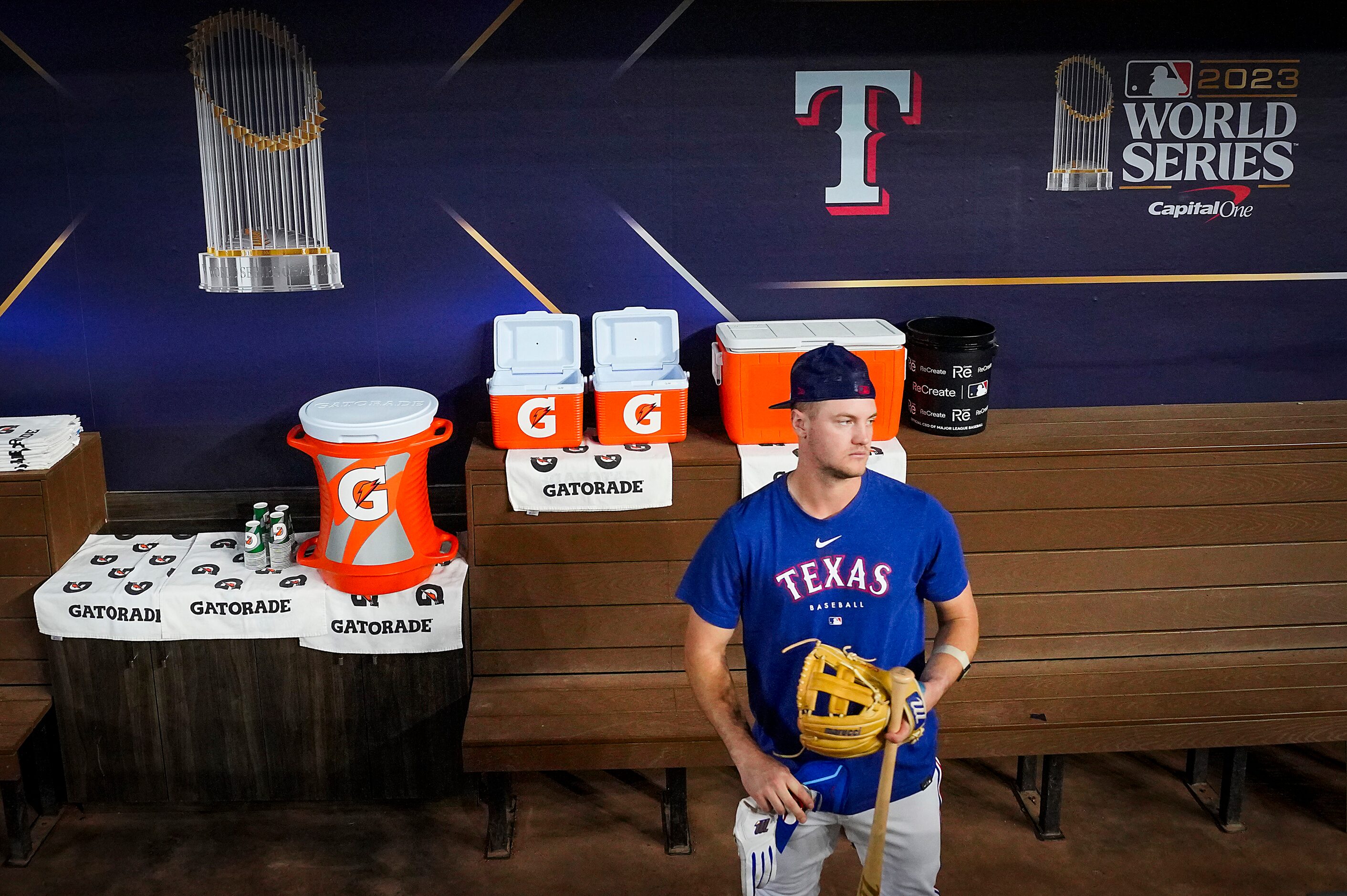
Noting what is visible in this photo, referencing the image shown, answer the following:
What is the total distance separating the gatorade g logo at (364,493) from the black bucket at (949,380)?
6.36ft

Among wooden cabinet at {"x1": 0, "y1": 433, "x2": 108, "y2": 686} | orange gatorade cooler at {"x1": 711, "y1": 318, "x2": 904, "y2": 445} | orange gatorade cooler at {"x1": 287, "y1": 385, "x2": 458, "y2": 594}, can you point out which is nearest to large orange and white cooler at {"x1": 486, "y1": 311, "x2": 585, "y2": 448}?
orange gatorade cooler at {"x1": 287, "y1": 385, "x2": 458, "y2": 594}

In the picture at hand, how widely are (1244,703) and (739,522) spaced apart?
2.50 meters

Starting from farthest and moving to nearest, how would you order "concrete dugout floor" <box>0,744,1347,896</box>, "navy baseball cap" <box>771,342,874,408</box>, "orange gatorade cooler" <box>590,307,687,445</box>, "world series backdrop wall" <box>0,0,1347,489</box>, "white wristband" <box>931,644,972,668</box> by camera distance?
"world series backdrop wall" <box>0,0,1347,489</box> → "orange gatorade cooler" <box>590,307,687,445</box> → "concrete dugout floor" <box>0,744,1347,896</box> → "white wristband" <box>931,644,972,668</box> → "navy baseball cap" <box>771,342,874,408</box>

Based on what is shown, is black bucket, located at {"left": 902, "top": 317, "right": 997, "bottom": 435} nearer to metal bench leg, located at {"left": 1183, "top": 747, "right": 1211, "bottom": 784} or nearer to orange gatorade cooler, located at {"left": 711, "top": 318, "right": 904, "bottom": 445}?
orange gatorade cooler, located at {"left": 711, "top": 318, "right": 904, "bottom": 445}

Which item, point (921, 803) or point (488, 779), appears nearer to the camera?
point (921, 803)

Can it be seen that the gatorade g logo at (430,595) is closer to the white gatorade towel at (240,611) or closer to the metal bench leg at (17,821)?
the white gatorade towel at (240,611)

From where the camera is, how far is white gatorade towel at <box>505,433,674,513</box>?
429 centimetres

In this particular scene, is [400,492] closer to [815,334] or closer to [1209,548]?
[815,334]

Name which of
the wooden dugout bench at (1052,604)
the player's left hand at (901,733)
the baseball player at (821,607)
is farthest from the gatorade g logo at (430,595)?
the player's left hand at (901,733)

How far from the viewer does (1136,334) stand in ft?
16.4

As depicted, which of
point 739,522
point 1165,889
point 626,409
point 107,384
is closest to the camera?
point 739,522

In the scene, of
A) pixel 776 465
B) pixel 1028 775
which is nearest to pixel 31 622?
pixel 776 465

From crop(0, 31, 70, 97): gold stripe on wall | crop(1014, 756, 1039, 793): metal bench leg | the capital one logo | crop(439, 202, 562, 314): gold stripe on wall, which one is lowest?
crop(1014, 756, 1039, 793): metal bench leg

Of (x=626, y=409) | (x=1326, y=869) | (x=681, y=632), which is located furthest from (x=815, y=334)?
(x=1326, y=869)
